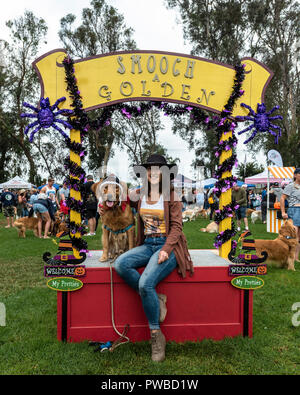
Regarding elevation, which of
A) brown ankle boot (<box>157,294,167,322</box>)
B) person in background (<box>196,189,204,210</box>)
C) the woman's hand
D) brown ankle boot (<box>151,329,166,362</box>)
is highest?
person in background (<box>196,189,204,210</box>)

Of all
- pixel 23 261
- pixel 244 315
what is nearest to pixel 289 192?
pixel 244 315

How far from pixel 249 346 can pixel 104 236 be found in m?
2.02

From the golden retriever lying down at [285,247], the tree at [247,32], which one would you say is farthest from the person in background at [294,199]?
the tree at [247,32]

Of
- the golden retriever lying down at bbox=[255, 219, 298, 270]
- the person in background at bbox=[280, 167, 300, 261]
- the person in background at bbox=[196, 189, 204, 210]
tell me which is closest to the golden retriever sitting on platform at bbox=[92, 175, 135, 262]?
the golden retriever lying down at bbox=[255, 219, 298, 270]

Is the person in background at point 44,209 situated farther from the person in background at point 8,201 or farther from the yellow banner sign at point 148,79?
the yellow banner sign at point 148,79

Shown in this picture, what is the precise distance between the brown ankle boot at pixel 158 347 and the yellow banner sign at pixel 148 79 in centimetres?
259

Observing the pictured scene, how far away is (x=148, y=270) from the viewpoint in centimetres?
316

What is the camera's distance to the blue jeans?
10.1 ft

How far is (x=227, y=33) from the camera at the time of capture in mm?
22406

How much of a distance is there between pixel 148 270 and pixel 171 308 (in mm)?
609

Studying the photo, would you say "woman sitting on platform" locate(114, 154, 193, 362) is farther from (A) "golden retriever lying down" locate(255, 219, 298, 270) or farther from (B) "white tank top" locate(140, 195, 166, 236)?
(A) "golden retriever lying down" locate(255, 219, 298, 270)

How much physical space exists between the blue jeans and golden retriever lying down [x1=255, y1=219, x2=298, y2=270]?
3.53 m
